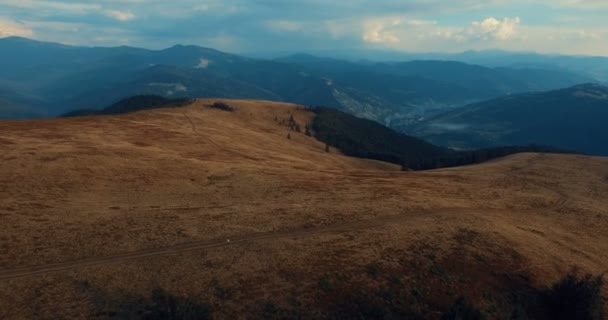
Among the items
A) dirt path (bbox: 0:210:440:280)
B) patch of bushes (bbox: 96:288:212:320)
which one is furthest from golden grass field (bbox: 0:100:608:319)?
patch of bushes (bbox: 96:288:212:320)

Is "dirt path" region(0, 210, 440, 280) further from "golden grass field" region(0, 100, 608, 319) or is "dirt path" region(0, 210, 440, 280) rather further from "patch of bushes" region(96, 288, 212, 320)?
"patch of bushes" region(96, 288, 212, 320)

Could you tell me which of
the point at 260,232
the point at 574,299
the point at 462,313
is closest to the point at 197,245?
the point at 260,232

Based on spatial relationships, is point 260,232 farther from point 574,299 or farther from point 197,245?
point 574,299

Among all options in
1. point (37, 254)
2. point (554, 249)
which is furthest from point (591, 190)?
point (37, 254)

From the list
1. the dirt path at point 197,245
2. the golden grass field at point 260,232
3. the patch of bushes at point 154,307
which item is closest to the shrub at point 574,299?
the golden grass field at point 260,232

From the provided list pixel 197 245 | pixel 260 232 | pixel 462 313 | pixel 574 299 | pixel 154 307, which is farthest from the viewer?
pixel 260 232

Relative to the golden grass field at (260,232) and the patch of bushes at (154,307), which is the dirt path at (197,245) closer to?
the golden grass field at (260,232)
